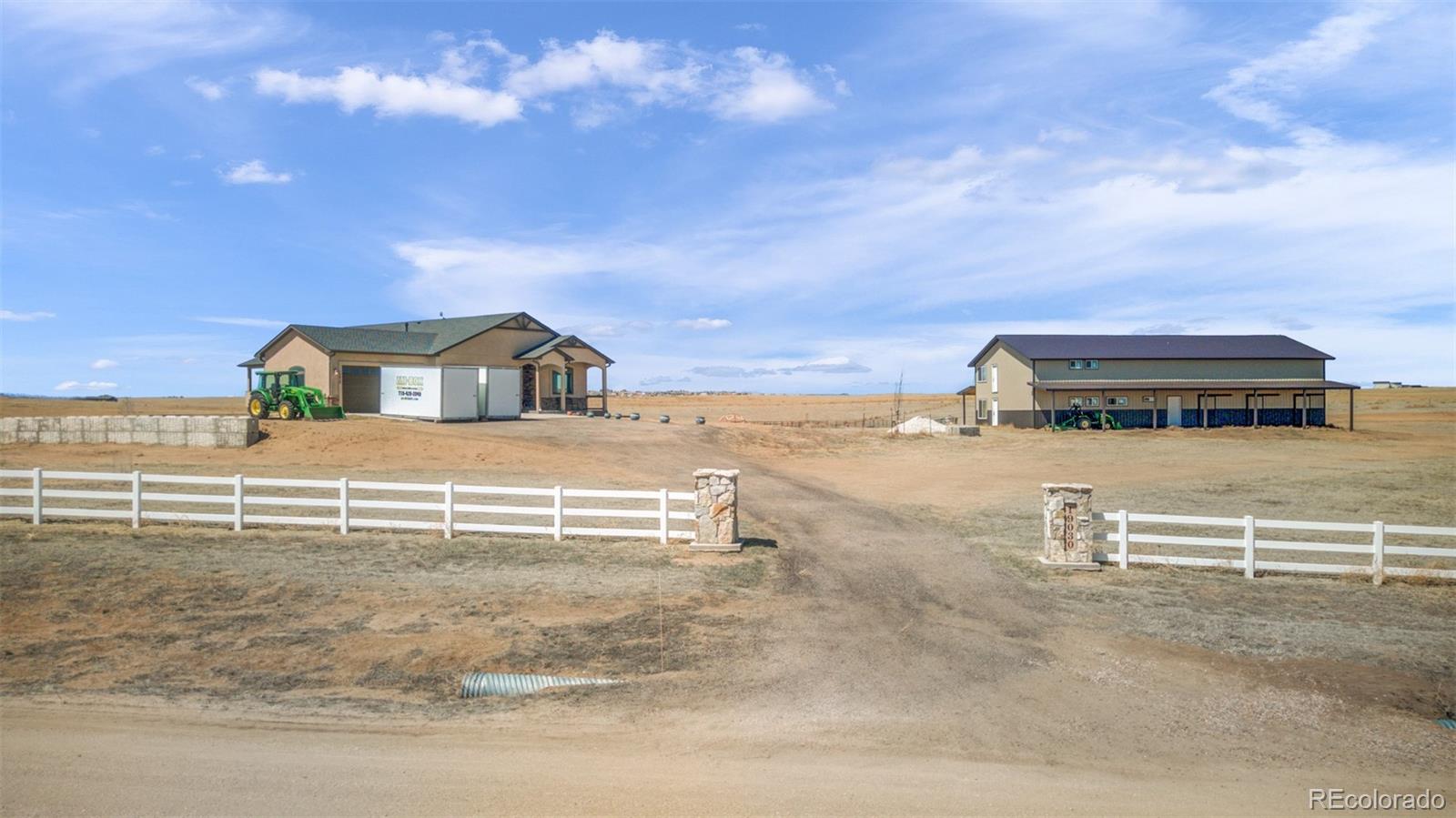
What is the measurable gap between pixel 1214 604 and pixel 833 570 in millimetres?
5808

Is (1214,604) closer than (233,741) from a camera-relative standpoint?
No

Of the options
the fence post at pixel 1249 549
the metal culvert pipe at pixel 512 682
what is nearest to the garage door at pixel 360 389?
the metal culvert pipe at pixel 512 682

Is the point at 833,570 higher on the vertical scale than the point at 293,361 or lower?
lower

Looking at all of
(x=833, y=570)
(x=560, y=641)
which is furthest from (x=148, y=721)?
(x=833, y=570)

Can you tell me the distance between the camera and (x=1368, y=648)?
34.0ft

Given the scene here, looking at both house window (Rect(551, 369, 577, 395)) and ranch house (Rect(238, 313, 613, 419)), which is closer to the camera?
ranch house (Rect(238, 313, 613, 419))

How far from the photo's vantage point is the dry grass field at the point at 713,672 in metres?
6.64

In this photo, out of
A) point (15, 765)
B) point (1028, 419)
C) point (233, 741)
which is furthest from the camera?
point (1028, 419)

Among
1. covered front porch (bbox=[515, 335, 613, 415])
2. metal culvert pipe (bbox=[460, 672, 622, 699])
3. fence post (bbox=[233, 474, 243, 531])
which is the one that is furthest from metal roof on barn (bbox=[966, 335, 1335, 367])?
metal culvert pipe (bbox=[460, 672, 622, 699])

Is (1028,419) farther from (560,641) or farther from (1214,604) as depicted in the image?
(560,641)

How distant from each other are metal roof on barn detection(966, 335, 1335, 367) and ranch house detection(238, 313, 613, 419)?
2696cm

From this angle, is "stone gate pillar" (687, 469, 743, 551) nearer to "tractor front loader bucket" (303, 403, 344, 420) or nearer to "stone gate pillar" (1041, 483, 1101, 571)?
"stone gate pillar" (1041, 483, 1101, 571)

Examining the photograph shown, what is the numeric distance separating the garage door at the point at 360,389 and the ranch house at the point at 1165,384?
37.3 metres

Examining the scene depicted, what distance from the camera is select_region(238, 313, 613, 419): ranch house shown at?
123 ft
